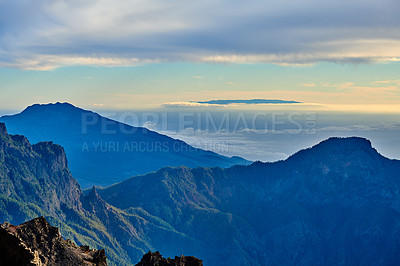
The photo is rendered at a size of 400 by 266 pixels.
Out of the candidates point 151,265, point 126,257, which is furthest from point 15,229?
point 126,257

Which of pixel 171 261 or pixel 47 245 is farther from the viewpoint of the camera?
pixel 171 261

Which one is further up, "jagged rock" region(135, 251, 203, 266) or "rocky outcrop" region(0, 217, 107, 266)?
"rocky outcrop" region(0, 217, 107, 266)

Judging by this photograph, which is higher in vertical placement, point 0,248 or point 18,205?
point 0,248

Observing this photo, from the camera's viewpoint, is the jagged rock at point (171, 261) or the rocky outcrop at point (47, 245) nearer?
the rocky outcrop at point (47, 245)

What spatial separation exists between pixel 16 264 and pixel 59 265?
1243 cm

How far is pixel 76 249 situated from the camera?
1935 inches

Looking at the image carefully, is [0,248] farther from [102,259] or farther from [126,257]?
[126,257]

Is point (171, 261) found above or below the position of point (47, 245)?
below

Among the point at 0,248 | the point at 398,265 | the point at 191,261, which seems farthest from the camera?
the point at 398,265

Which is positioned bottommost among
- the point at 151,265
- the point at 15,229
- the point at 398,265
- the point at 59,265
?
the point at 398,265

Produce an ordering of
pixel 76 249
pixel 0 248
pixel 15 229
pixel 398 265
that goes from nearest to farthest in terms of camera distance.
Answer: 1. pixel 0 248
2. pixel 15 229
3. pixel 76 249
4. pixel 398 265

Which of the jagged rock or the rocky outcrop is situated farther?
the jagged rock

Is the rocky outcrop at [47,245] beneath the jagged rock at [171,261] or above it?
above

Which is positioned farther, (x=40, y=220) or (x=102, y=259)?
(x=102, y=259)
